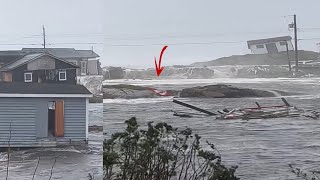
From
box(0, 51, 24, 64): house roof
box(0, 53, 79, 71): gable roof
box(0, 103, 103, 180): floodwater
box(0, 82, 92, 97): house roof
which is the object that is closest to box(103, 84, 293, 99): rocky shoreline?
box(0, 103, 103, 180): floodwater

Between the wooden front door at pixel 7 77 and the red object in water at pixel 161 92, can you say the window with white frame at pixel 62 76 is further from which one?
the red object in water at pixel 161 92

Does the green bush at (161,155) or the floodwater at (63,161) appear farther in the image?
the floodwater at (63,161)

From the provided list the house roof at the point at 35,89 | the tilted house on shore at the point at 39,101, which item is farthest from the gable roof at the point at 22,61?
the house roof at the point at 35,89

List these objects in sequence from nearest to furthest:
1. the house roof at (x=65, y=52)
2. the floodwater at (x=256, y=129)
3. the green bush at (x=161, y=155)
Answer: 1. the floodwater at (x=256, y=129)
2. the green bush at (x=161, y=155)
3. the house roof at (x=65, y=52)

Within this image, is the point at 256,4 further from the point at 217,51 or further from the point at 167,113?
the point at 167,113

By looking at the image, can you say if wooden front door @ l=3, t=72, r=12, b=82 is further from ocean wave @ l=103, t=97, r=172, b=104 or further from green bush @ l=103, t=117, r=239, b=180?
green bush @ l=103, t=117, r=239, b=180

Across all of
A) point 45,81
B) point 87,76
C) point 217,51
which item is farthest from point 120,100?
point 217,51
